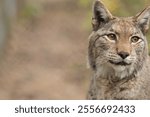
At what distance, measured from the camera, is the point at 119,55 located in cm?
1065

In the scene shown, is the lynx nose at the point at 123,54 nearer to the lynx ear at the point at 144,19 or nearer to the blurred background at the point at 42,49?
the lynx ear at the point at 144,19

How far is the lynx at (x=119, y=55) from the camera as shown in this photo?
10773 millimetres

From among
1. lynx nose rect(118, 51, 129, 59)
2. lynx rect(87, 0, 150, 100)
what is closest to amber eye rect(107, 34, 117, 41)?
lynx rect(87, 0, 150, 100)

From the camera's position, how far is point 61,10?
2489cm

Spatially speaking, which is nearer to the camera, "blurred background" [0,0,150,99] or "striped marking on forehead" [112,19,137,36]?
"striped marking on forehead" [112,19,137,36]

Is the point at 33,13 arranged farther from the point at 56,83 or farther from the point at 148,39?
the point at 148,39

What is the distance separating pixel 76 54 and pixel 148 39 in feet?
35.4

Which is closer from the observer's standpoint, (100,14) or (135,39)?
(135,39)

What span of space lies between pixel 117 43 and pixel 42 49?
12.1 m

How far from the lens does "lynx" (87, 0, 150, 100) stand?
10773 millimetres

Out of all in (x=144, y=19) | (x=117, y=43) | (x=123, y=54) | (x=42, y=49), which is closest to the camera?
(x=123, y=54)

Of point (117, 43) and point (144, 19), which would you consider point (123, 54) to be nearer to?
point (117, 43)

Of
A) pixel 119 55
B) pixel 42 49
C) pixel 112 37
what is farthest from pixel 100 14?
pixel 42 49

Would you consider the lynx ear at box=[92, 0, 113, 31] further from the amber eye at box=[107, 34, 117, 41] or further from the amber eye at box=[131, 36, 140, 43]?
the amber eye at box=[131, 36, 140, 43]
